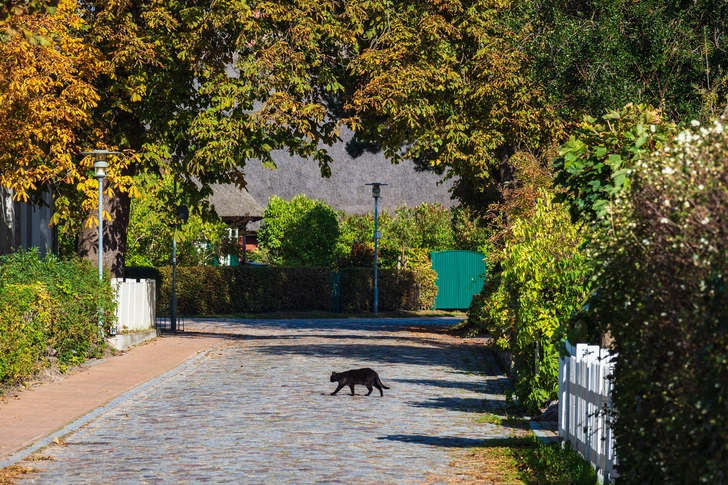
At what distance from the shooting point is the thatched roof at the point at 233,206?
189 feet

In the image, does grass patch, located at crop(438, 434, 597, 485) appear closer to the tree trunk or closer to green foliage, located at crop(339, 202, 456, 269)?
the tree trunk

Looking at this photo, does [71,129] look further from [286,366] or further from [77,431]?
[77,431]

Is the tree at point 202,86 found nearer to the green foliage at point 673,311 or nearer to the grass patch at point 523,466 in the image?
the grass patch at point 523,466

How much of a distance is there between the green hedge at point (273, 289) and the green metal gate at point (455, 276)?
2941 millimetres

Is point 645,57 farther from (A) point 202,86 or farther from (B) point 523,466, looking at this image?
(B) point 523,466

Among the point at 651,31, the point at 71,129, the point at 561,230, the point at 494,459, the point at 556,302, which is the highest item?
the point at 651,31

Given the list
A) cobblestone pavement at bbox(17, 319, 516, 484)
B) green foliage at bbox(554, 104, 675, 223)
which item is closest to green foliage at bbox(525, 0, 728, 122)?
cobblestone pavement at bbox(17, 319, 516, 484)

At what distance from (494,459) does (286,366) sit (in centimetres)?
1076

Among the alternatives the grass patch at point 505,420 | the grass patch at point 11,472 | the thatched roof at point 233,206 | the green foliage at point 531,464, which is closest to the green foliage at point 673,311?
the green foliage at point 531,464

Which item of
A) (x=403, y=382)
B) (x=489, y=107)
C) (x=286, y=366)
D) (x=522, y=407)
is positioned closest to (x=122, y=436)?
(x=522, y=407)

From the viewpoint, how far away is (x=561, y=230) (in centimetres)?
1605

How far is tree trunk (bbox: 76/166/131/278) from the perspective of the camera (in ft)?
87.7

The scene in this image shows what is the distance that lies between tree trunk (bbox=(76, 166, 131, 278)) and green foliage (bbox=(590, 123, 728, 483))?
21.1 meters

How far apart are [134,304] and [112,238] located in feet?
5.49
